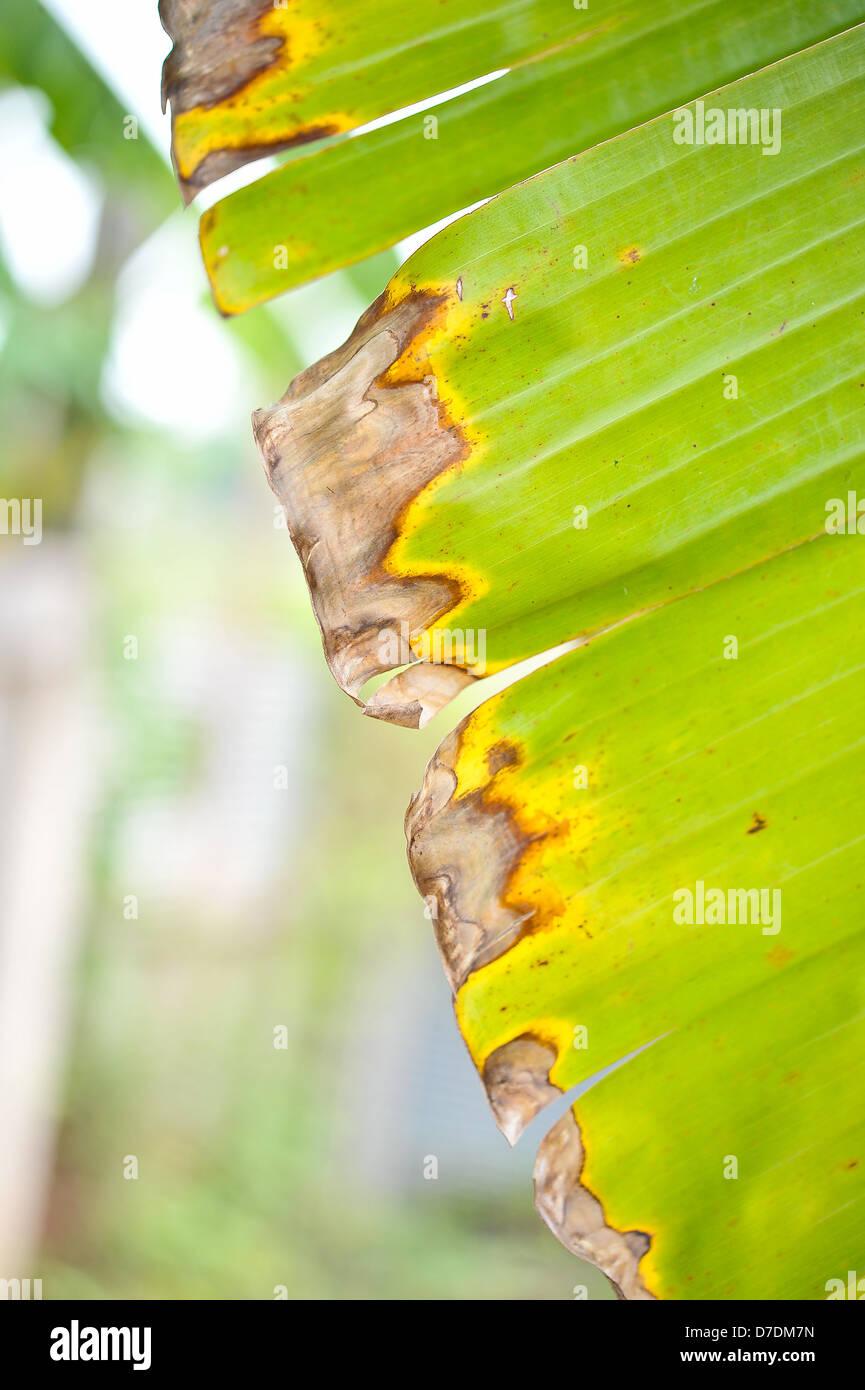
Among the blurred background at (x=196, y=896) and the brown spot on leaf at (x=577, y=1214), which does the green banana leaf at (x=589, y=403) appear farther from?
the blurred background at (x=196, y=896)

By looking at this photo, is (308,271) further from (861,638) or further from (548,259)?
(861,638)

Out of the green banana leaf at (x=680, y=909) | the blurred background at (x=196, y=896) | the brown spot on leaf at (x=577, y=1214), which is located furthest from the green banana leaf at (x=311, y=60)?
the blurred background at (x=196, y=896)

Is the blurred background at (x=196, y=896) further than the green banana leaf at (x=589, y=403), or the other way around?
the blurred background at (x=196, y=896)

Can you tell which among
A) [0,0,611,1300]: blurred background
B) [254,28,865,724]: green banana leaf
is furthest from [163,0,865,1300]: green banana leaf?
[0,0,611,1300]: blurred background

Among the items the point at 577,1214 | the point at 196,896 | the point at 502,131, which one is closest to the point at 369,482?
the point at 502,131

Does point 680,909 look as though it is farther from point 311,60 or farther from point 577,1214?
point 311,60
